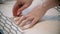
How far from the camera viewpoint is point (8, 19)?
0.73 metres

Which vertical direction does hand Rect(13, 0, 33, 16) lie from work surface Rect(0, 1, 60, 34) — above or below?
above

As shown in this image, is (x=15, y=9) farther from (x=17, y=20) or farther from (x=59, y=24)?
(x=59, y=24)

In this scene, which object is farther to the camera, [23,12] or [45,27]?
[23,12]

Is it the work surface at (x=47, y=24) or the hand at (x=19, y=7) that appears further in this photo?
the hand at (x=19, y=7)

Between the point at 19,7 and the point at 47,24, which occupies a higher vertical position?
the point at 19,7

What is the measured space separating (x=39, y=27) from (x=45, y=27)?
3 cm

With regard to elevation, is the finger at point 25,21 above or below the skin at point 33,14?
below

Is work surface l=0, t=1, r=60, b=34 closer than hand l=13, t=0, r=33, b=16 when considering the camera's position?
Yes

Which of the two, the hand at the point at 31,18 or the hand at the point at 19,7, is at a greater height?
the hand at the point at 19,7

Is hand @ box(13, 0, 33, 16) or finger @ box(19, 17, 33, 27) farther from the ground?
hand @ box(13, 0, 33, 16)

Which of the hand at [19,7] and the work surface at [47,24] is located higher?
the hand at [19,7]

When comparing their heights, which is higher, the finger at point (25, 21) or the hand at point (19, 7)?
the hand at point (19, 7)

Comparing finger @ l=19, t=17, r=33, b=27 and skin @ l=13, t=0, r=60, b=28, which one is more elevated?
skin @ l=13, t=0, r=60, b=28

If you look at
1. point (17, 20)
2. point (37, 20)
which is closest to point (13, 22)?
point (17, 20)
